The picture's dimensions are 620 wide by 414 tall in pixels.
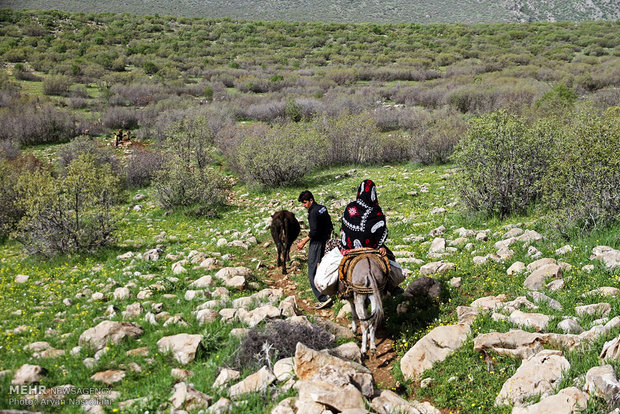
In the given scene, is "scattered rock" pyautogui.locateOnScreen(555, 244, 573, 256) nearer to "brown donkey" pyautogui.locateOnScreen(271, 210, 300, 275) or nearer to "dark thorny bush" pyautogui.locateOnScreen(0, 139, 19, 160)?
"brown donkey" pyautogui.locateOnScreen(271, 210, 300, 275)

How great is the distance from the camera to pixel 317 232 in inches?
277

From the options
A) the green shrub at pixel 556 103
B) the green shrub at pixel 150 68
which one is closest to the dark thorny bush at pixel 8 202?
the green shrub at pixel 556 103

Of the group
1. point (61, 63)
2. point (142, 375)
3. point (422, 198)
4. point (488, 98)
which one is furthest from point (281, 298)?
point (61, 63)

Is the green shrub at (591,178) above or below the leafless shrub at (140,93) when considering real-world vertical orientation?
below

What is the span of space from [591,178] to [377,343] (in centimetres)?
561

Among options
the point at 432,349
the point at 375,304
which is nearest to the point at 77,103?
the point at 375,304

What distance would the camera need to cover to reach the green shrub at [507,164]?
31.2 ft

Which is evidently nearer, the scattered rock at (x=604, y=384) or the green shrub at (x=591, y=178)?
the scattered rock at (x=604, y=384)

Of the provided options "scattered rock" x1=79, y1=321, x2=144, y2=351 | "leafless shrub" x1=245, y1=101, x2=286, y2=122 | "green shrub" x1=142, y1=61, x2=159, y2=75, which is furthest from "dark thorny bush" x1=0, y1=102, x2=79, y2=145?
"scattered rock" x1=79, y1=321, x2=144, y2=351

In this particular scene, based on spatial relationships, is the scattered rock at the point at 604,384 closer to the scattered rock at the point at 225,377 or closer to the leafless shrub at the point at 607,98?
the scattered rock at the point at 225,377

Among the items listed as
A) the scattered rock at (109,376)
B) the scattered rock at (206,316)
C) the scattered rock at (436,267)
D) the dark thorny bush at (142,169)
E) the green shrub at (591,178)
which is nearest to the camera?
the scattered rock at (109,376)

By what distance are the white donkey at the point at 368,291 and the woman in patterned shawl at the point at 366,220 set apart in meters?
0.37

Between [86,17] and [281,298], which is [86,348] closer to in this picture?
[281,298]

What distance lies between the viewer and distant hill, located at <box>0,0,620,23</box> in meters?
74.2
